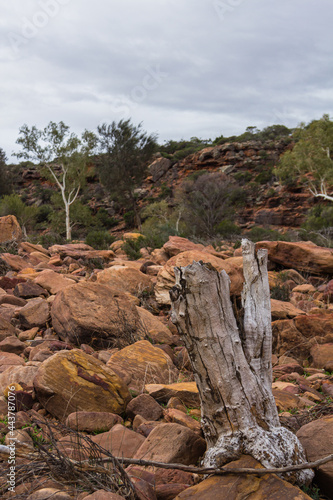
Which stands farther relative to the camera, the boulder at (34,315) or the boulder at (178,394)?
the boulder at (34,315)

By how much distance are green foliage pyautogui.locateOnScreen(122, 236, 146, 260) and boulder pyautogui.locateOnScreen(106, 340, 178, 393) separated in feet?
24.0

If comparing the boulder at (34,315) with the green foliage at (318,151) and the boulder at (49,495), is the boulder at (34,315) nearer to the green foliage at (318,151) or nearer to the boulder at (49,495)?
the boulder at (49,495)

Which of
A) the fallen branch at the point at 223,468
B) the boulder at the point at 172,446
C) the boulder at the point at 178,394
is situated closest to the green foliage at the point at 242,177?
the boulder at the point at 178,394

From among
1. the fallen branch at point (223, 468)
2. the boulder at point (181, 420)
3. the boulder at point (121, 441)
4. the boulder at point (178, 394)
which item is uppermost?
the fallen branch at point (223, 468)

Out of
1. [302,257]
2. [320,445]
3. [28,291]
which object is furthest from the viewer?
[302,257]

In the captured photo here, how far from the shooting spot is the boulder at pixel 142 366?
3.40 metres

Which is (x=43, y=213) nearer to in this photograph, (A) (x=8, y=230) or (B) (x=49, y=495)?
(A) (x=8, y=230)

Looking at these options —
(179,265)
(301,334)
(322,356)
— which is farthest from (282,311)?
(179,265)

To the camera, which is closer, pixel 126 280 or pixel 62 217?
pixel 126 280

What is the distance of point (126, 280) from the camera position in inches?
265

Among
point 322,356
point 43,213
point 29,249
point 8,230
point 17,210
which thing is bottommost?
point 322,356

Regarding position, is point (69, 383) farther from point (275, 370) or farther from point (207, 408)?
point (275, 370)

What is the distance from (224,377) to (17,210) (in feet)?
102

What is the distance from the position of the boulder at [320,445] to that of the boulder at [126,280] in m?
4.59
